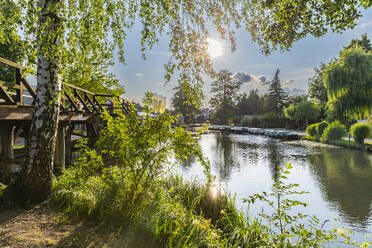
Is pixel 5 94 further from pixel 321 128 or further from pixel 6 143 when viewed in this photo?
pixel 321 128

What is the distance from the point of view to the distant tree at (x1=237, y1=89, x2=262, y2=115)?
72.2 m

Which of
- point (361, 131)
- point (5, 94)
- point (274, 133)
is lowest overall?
point (274, 133)

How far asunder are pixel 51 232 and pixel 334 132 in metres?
25.9

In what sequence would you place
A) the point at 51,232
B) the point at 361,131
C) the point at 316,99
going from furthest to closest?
the point at 316,99 < the point at 361,131 < the point at 51,232

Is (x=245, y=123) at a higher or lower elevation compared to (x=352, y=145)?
higher

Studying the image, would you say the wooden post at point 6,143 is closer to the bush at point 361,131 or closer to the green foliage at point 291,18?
the green foliage at point 291,18

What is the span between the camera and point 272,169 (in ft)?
42.0

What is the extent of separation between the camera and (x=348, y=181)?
32.6 ft

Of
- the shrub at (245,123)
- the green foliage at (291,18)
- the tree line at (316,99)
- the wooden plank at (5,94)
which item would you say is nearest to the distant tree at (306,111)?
the tree line at (316,99)

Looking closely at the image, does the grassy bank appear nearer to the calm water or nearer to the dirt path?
the calm water

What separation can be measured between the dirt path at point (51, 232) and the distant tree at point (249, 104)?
73.1 meters

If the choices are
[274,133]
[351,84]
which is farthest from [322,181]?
[274,133]

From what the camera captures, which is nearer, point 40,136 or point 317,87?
point 40,136

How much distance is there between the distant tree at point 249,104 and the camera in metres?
72.2
